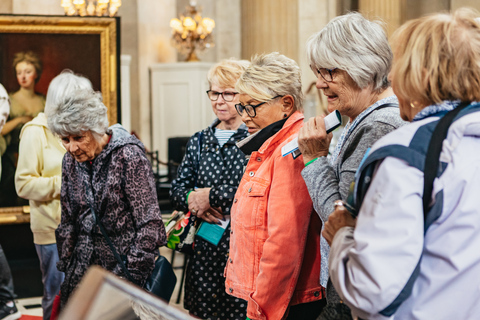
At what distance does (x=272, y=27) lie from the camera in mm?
11758

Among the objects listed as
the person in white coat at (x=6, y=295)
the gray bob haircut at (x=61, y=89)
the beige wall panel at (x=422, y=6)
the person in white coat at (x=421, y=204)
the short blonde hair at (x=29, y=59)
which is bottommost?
the person in white coat at (x=6, y=295)

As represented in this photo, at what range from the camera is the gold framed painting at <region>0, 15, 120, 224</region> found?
20.8 ft

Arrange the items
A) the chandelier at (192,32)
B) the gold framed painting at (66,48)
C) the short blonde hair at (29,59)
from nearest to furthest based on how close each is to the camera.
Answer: the gold framed painting at (66,48) → the short blonde hair at (29,59) → the chandelier at (192,32)

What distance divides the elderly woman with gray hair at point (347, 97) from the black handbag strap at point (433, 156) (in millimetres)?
585

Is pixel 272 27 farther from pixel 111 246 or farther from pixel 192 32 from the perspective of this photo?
pixel 111 246

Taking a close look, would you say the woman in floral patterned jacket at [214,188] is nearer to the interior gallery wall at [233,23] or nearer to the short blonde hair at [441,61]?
the short blonde hair at [441,61]

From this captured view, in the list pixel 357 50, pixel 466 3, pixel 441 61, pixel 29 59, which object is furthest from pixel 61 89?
pixel 466 3

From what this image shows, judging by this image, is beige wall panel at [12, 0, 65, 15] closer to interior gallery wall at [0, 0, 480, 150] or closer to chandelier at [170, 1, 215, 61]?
interior gallery wall at [0, 0, 480, 150]

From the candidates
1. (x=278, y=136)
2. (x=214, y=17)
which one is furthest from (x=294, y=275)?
(x=214, y=17)

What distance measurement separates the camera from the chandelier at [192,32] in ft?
45.5

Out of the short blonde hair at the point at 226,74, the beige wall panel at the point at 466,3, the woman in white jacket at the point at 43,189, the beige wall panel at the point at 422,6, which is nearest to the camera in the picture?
the short blonde hair at the point at 226,74

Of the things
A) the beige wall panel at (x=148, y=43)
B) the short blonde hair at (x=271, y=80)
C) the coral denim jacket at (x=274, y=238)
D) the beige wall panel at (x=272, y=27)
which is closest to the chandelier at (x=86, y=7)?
the beige wall panel at (x=148, y=43)

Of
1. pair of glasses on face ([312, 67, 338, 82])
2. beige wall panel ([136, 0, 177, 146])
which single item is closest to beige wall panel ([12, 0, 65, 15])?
beige wall panel ([136, 0, 177, 146])

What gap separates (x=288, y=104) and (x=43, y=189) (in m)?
2.74
